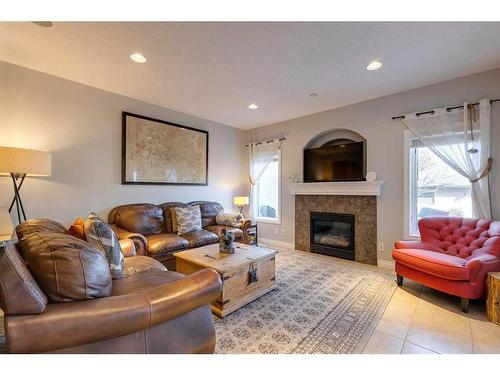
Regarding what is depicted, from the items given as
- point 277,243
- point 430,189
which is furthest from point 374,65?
point 277,243

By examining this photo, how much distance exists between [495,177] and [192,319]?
3593 millimetres

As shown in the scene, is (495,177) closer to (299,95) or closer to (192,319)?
(299,95)

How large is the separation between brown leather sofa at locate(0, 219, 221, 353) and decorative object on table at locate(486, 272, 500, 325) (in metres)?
2.41

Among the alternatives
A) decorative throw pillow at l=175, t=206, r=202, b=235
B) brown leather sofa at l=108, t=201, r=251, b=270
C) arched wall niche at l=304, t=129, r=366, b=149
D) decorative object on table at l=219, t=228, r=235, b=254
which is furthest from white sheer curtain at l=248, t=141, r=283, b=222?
decorative object on table at l=219, t=228, r=235, b=254

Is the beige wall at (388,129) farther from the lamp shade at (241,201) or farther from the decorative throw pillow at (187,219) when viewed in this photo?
the decorative throw pillow at (187,219)

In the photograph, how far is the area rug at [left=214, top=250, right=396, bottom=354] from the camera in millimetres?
1658

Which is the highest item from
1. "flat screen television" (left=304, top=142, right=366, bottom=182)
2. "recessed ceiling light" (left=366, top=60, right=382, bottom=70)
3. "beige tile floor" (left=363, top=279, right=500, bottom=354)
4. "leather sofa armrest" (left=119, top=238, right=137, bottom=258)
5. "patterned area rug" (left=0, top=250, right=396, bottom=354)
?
"recessed ceiling light" (left=366, top=60, right=382, bottom=70)

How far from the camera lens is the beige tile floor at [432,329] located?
1633 mm

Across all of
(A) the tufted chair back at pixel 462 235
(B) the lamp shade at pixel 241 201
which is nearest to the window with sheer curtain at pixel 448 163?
(A) the tufted chair back at pixel 462 235

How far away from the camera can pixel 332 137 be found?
4.19 metres

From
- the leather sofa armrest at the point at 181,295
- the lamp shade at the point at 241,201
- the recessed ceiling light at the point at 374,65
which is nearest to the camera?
the leather sofa armrest at the point at 181,295

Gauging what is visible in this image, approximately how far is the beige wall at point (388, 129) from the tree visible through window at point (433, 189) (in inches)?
6.2

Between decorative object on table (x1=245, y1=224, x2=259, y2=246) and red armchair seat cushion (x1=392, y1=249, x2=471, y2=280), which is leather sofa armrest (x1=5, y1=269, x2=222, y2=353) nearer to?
red armchair seat cushion (x1=392, y1=249, x2=471, y2=280)

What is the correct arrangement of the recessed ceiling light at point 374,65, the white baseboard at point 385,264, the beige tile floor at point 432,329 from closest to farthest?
the beige tile floor at point 432,329, the recessed ceiling light at point 374,65, the white baseboard at point 385,264
